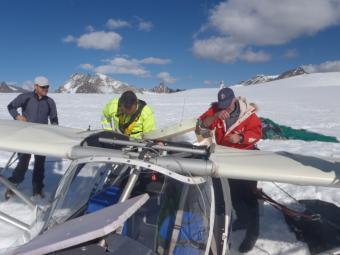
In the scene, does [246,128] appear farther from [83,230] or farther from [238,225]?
[83,230]

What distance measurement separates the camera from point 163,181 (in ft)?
10.9

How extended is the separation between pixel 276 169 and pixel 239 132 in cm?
104

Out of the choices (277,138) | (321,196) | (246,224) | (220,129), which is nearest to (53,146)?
(220,129)

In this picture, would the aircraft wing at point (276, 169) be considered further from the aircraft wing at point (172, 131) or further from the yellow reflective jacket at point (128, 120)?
the yellow reflective jacket at point (128, 120)

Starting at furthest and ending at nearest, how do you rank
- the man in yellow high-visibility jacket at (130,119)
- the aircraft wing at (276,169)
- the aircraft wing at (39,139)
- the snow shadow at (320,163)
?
the man in yellow high-visibility jacket at (130,119) → the aircraft wing at (39,139) → the snow shadow at (320,163) → the aircraft wing at (276,169)

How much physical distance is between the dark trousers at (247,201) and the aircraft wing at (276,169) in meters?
0.81

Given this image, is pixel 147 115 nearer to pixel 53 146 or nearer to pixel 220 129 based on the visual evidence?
pixel 220 129

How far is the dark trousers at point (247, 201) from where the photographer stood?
4551 millimetres

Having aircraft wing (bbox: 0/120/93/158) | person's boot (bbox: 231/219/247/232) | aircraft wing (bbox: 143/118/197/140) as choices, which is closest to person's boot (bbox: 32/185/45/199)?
aircraft wing (bbox: 0/120/93/158)

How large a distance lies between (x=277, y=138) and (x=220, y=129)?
26.8 feet

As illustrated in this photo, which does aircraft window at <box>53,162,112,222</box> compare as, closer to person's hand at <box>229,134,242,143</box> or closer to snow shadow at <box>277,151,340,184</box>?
person's hand at <box>229,134,242,143</box>

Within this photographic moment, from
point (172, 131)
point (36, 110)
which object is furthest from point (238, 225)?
point (36, 110)

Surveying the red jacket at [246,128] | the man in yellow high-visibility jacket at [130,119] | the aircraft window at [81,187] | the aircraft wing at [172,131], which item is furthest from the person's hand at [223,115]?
the aircraft window at [81,187]

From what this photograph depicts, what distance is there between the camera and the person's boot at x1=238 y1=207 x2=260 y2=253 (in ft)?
15.0
